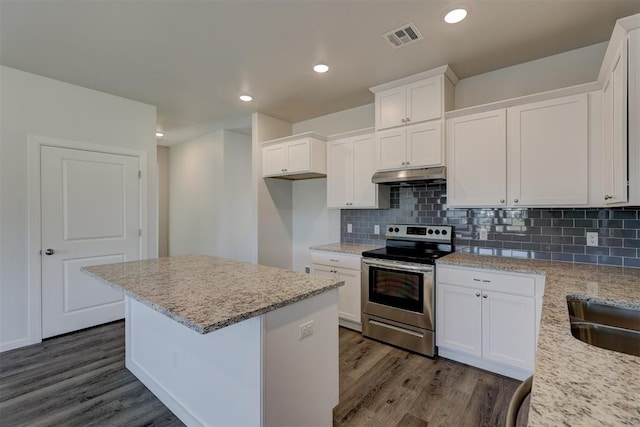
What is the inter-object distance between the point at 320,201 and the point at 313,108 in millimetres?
1276

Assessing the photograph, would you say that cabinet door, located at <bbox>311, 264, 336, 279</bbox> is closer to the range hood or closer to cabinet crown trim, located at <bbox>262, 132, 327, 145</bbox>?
the range hood

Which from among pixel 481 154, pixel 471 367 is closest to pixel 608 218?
pixel 481 154

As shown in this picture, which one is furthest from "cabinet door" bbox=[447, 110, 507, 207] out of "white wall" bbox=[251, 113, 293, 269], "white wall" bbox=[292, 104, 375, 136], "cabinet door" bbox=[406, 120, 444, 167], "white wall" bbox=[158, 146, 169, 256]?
"white wall" bbox=[158, 146, 169, 256]

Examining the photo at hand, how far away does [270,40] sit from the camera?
241cm

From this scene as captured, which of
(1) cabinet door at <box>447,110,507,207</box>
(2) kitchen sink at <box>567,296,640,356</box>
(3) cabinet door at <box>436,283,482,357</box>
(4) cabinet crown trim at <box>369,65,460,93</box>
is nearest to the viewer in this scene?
(2) kitchen sink at <box>567,296,640,356</box>

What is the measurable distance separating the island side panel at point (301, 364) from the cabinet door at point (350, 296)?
4.69 feet

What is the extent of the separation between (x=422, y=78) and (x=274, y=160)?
81.0 inches

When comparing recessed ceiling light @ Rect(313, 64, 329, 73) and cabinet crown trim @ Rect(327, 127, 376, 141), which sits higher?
recessed ceiling light @ Rect(313, 64, 329, 73)

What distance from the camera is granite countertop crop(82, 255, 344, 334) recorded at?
1.28 m

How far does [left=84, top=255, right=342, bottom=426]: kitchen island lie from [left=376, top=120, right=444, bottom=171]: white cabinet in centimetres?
174

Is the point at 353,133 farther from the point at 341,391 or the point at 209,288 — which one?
the point at 341,391

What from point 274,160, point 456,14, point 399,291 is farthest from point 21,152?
point 456,14

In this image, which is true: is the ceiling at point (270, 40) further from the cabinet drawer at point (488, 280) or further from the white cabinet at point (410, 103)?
the cabinet drawer at point (488, 280)

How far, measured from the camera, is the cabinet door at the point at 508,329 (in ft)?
7.29
